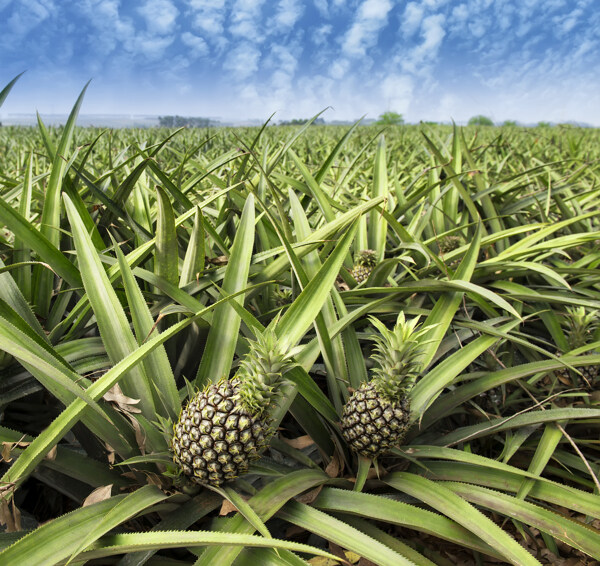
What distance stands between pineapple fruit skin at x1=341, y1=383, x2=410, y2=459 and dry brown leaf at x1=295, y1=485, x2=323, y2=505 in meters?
0.14

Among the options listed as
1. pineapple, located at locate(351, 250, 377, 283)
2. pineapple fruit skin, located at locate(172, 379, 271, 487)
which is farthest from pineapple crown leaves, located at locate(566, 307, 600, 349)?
pineapple fruit skin, located at locate(172, 379, 271, 487)

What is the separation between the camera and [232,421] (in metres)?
0.83

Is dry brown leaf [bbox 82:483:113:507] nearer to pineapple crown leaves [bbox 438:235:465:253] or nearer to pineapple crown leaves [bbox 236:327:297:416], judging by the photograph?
pineapple crown leaves [bbox 236:327:297:416]

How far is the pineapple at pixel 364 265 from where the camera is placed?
1812 millimetres

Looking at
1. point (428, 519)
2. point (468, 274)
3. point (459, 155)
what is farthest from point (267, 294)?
point (459, 155)

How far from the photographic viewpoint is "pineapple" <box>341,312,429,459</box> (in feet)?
3.11

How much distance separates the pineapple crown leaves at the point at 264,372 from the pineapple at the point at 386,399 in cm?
24

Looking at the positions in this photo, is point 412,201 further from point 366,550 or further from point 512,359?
point 366,550

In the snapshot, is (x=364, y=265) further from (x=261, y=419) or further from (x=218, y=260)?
(x=261, y=419)

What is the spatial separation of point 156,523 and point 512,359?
1.32m

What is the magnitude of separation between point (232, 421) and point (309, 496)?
13.3 inches

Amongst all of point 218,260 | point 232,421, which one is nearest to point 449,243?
point 218,260

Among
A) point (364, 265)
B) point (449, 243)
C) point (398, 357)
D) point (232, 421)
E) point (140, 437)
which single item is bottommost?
point (140, 437)

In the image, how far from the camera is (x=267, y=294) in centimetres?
158
